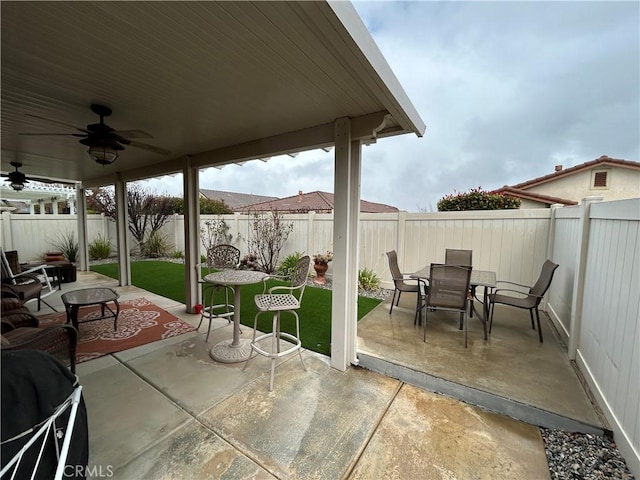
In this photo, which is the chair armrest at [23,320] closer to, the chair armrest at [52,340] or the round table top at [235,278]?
the chair armrest at [52,340]

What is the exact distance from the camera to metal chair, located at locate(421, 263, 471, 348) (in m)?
3.27

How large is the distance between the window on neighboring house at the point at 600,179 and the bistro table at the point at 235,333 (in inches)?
571

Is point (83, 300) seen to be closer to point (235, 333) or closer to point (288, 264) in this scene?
point (235, 333)

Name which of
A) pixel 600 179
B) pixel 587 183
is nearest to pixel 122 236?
pixel 587 183

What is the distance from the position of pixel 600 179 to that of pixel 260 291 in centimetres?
1423

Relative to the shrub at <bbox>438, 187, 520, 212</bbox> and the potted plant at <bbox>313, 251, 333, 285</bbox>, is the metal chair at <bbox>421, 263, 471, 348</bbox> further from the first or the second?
the shrub at <bbox>438, 187, 520, 212</bbox>

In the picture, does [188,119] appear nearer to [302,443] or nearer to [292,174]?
[302,443]

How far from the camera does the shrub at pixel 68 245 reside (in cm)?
837

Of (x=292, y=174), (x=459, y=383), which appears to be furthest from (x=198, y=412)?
(x=292, y=174)

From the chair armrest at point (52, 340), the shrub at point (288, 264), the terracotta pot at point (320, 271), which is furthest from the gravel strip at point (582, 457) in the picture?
the shrub at point (288, 264)

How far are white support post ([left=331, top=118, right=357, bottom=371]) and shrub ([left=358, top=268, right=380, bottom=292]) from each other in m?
3.14

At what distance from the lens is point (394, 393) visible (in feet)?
7.94

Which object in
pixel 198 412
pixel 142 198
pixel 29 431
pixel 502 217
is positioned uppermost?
pixel 142 198

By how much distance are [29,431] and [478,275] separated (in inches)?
187
